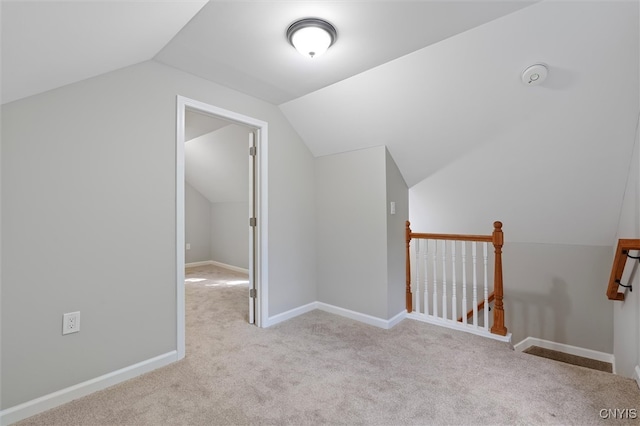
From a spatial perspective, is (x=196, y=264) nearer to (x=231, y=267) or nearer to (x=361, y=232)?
(x=231, y=267)

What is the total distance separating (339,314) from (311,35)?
8.48 feet

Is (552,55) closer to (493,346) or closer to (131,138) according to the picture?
(493,346)

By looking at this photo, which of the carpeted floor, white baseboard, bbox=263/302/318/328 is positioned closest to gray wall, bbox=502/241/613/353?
the carpeted floor

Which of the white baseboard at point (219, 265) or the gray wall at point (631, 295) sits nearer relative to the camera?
the gray wall at point (631, 295)

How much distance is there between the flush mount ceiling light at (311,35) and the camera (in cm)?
164

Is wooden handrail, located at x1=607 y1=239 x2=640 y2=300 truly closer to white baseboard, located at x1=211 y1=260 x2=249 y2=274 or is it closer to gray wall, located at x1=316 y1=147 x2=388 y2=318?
gray wall, located at x1=316 y1=147 x2=388 y2=318

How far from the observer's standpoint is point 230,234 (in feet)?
19.1

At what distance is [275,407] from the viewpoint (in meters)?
1.64

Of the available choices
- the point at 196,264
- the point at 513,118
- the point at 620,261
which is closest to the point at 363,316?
the point at 620,261

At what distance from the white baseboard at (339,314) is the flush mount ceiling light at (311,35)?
2.33 m

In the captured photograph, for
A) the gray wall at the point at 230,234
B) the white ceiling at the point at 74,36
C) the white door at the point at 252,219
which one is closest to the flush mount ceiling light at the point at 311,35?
the white ceiling at the point at 74,36

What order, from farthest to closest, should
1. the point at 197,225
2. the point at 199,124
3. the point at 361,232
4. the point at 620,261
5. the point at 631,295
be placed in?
1. the point at 197,225
2. the point at 199,124
3. the point at 361,232
4. the point at 631,295
5. the point at 620,261

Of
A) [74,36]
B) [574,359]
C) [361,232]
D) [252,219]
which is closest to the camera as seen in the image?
[74,36]

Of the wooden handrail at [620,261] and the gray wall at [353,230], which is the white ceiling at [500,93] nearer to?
the gray wall at [353,230]
